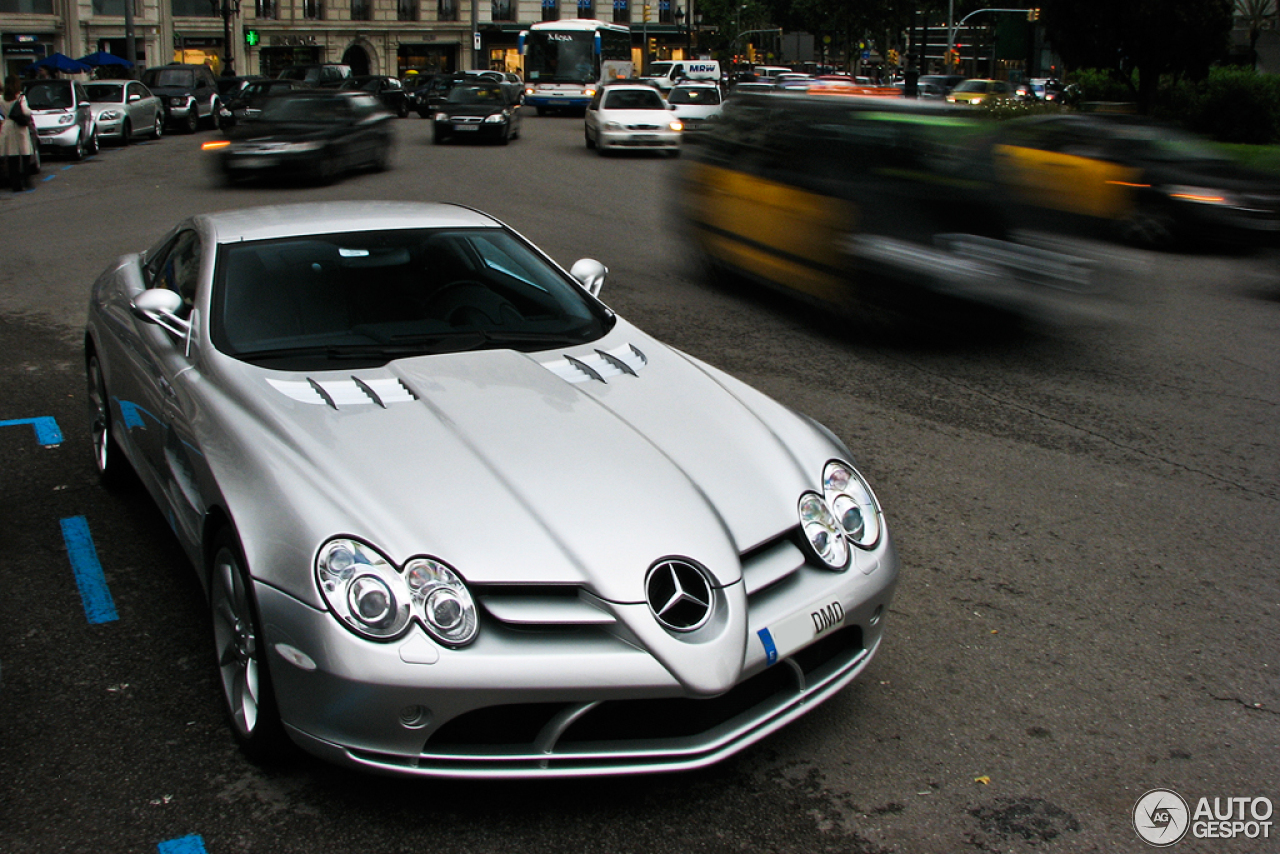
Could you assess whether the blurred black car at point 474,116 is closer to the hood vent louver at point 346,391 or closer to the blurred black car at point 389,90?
the blurred black car at point 389,90

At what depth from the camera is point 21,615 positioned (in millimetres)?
4293

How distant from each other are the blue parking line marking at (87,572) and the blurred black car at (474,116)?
2335 cm

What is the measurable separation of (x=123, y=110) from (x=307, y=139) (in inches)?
461

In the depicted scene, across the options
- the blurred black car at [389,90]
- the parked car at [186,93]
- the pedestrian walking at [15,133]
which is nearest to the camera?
the pedestrian walking at [15,133]

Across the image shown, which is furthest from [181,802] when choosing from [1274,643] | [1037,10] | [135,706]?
[1037,10]

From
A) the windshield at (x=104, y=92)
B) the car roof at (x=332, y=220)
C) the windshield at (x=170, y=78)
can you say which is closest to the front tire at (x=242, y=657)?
the car roof at (x=332, y=220)

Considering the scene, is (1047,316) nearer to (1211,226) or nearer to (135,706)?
(1211,226)

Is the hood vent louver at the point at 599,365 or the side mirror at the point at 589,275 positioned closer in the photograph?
the hood vent louver at the point at 599,365

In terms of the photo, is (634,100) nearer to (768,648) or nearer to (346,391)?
(346,391)

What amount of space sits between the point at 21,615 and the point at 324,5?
7368cm

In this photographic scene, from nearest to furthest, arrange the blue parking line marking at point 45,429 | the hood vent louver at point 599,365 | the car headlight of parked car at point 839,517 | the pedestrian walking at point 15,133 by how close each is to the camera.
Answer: the car headlight of parked car at point 839,517
the hood vent louver at point 599,365
the blue parking line marking at point 45,429
the pedestrian walking at point 15,133

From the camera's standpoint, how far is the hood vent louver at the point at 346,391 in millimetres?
3787

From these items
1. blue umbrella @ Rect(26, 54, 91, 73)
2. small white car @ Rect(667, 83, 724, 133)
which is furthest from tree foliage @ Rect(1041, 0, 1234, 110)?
blue umbrella @ Rect(26, 54, 91, 73)

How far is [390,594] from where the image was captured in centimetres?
297
